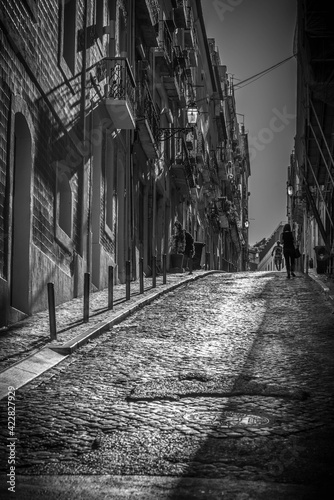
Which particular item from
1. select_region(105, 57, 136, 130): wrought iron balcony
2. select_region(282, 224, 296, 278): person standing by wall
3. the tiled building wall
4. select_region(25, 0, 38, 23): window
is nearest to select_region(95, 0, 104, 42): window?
select_region(105, 57, 136, 130): wrought iron balcony

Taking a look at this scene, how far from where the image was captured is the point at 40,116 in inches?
504

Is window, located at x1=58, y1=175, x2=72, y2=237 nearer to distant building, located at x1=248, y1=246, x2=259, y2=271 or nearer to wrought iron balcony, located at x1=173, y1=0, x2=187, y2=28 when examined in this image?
wrought iron balcony, located at x1=173, y1=0, x2=187, y2=28

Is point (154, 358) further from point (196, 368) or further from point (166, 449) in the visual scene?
point (166, 449)

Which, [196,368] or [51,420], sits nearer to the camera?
[51,420]

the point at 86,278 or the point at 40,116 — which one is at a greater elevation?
the point at 40,116

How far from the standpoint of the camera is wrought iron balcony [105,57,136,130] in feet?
60.3

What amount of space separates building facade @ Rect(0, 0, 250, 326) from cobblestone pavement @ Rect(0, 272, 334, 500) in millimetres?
2518

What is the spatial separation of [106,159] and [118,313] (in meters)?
7.77

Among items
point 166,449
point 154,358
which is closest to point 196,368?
point 154,358

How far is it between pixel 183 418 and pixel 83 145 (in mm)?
10914

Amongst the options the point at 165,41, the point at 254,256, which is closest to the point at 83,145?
the point at 165,41

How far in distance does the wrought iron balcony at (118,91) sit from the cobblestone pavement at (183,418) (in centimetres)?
893

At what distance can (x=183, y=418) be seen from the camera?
5859 mm

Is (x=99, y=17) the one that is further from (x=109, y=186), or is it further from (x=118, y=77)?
(x=109, y=186)
